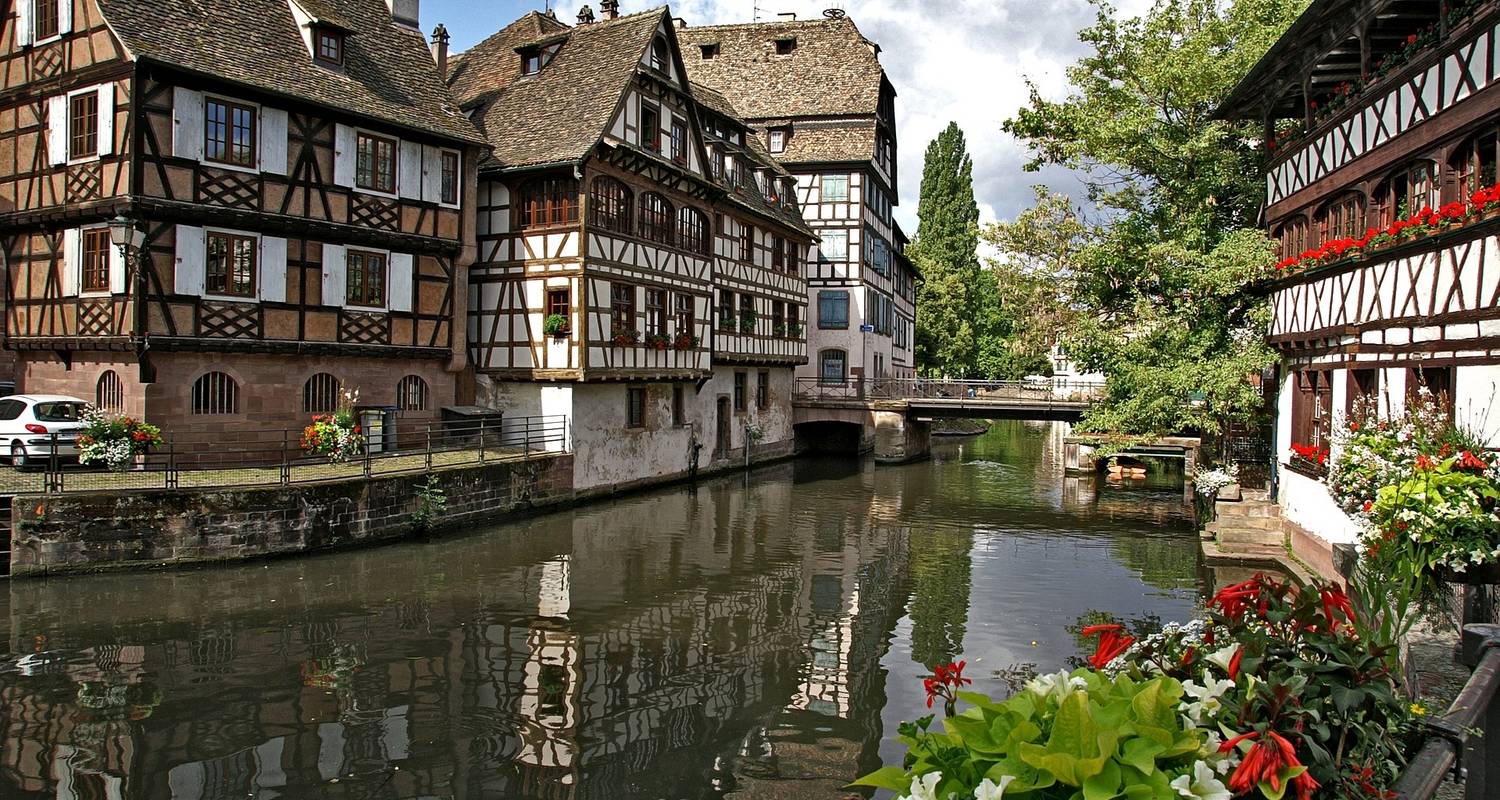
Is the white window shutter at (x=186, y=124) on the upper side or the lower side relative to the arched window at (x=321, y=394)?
upper

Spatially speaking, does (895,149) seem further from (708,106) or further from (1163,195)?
(1163,195)

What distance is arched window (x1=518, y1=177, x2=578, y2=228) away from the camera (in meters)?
25.7

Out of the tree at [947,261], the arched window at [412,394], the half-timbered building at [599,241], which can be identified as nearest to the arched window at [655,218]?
the half-timbered building at [599,241]

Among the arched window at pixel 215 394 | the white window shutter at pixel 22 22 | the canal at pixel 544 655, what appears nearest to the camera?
the canal at pixel 544 655

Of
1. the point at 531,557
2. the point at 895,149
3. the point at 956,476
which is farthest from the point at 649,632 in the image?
the point at 895,149

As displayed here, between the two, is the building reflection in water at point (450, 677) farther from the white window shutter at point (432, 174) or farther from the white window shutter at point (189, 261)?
the white window shutter at point (432, 174)

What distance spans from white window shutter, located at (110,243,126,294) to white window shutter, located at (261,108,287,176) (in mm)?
3106

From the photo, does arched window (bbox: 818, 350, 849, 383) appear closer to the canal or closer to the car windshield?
the canal

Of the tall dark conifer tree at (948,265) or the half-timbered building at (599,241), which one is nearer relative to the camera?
the half-timbered building at (599,241)

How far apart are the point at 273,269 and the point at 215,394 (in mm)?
2723

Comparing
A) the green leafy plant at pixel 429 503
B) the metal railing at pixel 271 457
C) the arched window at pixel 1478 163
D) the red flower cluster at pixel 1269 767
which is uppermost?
the arched window at pixel 1478 163

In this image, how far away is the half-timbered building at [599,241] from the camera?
84.3 ft

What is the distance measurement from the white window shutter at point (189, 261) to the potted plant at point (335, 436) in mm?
3425

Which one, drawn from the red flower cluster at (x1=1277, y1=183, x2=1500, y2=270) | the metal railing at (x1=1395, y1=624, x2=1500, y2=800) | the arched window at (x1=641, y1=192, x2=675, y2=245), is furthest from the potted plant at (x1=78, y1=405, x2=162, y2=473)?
the red flower cluster at (x1=1277, y1=183, x2=1500, y2=270)
